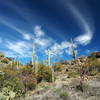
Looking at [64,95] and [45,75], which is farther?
[45,75]

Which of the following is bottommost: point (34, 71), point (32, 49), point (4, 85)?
point (4, 85)

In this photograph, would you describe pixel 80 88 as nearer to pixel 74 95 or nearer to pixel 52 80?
pixel 74 95

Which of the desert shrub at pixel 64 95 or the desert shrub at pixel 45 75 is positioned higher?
the desert shrub at pixel 45 75

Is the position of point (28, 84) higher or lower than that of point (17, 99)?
higher

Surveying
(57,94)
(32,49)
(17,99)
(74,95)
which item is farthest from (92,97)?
(32,49)

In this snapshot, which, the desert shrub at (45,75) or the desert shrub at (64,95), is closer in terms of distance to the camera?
the desert shrub at (64,95)

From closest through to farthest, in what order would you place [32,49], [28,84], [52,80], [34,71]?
[28,84] → [52,80] → [34,71] → [32,49]

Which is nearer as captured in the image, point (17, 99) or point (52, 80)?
point (17, 99)

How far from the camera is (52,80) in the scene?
57.8ft

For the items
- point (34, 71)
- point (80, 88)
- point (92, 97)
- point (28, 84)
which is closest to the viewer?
point (92, 97)

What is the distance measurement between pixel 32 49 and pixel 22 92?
9.20 metres

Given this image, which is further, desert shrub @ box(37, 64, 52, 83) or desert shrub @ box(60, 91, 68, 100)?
desert shrub @ box(37, 64, 52, 83)

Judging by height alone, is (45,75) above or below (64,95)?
above

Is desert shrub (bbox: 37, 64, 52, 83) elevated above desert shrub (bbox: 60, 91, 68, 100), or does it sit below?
above
